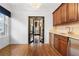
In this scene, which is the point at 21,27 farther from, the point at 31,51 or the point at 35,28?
the point at 31,51

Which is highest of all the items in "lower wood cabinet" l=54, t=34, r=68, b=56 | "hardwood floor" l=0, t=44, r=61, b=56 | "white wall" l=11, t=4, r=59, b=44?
"white wall" l=11, t=4, r=59, b=44

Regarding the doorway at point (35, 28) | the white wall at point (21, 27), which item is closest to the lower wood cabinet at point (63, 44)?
the doorway at point (35, 28)

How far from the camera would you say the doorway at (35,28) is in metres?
7.43

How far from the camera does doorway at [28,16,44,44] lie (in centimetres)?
743

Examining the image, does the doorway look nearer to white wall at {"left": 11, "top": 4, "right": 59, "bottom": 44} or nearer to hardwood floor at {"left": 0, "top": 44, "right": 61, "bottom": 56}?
white wall at {"left": 11, "top": 4, "right": 59, "bottom": 44}

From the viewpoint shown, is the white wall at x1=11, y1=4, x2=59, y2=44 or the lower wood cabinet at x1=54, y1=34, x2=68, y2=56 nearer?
the lower wood cabinet at x1=54, y1=34, x2=68, y2=56

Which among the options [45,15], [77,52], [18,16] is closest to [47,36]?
[45,15]

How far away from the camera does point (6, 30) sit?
7.03m

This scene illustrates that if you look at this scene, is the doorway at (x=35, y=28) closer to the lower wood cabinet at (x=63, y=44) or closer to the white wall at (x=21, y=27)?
the white wall at (x=21, y=27)

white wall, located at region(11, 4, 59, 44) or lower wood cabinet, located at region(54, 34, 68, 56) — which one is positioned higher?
white wall, located at region(11, 4, 59, 44)

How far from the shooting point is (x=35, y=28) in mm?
7746

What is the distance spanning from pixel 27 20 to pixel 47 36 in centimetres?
165

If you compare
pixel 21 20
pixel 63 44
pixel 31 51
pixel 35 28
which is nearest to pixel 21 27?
pixel 21 20

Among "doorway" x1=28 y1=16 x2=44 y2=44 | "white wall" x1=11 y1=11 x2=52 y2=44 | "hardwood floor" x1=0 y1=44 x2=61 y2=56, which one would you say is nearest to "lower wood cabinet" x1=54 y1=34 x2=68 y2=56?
"hardwood floor" x1=0 y1=44 x2=61 y2=56
